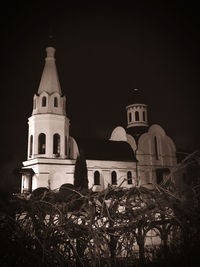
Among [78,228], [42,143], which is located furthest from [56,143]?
[78,228]

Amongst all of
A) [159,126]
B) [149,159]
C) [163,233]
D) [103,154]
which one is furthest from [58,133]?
[163,233]

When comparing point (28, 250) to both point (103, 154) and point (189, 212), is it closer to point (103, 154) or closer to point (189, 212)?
point (189, 212)

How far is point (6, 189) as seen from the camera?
4211 mm

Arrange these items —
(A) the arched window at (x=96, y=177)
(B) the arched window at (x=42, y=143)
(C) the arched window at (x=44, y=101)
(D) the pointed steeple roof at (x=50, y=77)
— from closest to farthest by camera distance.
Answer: (B) the arched window at (x=42, y=143), (A) the arched window at (x=96, y=177), (C) the arched window at (x=44, y=101), (D) the pointed steeple roof at (x=50, y=77)

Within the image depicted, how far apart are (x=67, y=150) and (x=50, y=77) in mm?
9602

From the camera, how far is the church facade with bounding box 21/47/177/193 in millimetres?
30375

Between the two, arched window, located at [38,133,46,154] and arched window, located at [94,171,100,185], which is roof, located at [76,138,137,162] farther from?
arched window, located at [38,133,46,154]

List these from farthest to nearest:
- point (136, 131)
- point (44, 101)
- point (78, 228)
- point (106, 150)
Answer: point (136, 131) < point (106, 150) < point (44, 101) < point (78, 228)

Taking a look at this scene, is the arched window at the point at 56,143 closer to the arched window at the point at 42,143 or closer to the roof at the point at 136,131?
the arched window at the point at 42,143

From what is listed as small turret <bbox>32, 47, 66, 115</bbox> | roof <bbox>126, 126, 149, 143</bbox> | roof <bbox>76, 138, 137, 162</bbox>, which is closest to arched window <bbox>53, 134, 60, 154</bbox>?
roof <bbox>76, 138, 137, 162</bbox>

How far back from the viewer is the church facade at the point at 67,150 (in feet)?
99.7

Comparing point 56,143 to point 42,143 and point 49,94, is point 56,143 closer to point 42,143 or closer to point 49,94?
point 42,143

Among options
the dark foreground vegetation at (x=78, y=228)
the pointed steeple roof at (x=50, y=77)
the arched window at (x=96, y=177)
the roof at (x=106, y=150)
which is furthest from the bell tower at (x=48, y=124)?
the dark foreground vegetation at (x=78, y=228)

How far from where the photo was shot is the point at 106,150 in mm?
35125
